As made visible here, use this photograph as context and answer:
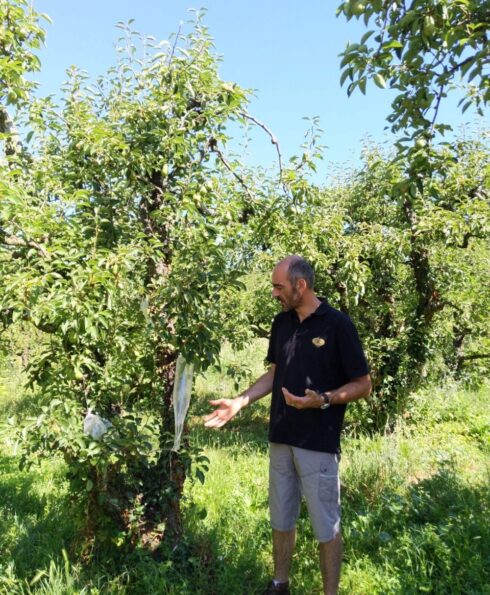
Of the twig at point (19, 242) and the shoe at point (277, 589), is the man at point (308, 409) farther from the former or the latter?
the twig at point (19, 242)

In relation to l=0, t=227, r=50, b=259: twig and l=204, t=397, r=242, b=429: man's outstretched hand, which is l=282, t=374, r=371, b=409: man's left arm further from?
l=0, t=227, r=50, b=259: twig

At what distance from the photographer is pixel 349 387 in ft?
8.32

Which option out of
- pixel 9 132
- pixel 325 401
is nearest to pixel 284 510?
pixel 325 401

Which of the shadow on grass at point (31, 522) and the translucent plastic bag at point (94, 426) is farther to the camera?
the shadow on grass at point (31, 522)

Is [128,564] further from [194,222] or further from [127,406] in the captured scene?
[194,222]

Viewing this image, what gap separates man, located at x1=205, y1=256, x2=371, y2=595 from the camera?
8.27 ft

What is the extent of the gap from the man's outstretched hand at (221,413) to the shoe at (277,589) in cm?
94

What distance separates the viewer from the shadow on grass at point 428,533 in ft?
9.17

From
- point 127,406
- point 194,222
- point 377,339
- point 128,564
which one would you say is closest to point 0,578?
point 128,564

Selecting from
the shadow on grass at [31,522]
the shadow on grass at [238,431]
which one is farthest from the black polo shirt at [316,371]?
the shadow on grass at [238,431]

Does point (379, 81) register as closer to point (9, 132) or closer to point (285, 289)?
point (285, 289)

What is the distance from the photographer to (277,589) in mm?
2721

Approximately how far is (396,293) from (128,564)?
5.07 meters

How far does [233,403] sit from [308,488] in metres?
0.60
